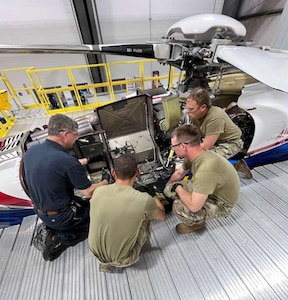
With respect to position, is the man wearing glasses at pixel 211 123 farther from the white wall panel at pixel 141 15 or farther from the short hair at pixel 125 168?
the white wall panel at pixel 141 15

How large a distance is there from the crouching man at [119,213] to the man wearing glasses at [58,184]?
441mm

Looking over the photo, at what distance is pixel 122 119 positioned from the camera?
2.48 metres

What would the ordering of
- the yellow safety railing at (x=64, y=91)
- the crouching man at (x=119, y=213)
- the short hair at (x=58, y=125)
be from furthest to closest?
the yellow safety railing at (x=64, y=91)
the short hair at (x=58, y=125)
the crouching man at (x=119, y=213)

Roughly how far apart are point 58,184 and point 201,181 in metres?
1.23

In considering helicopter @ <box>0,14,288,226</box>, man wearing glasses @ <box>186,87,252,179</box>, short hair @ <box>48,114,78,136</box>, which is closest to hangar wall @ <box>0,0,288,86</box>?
helicopter @ <box>0,14,288,226</box>

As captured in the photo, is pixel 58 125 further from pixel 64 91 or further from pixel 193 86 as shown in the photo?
pixel 64 91

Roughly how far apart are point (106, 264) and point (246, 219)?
156 cm

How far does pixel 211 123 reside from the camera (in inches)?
77.8

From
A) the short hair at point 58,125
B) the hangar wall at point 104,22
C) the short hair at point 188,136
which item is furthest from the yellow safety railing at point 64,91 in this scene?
the short hair at point 188,136

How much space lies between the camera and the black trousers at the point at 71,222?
1661 mm

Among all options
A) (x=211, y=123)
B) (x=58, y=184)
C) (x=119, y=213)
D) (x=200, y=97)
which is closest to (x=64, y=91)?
(x=58, y=184)

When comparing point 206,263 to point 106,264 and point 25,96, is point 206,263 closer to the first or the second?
point 106,264

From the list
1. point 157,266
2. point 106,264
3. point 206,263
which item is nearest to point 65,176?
point 106,264

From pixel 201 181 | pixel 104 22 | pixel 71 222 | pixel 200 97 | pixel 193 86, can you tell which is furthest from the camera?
pixel 104 22
